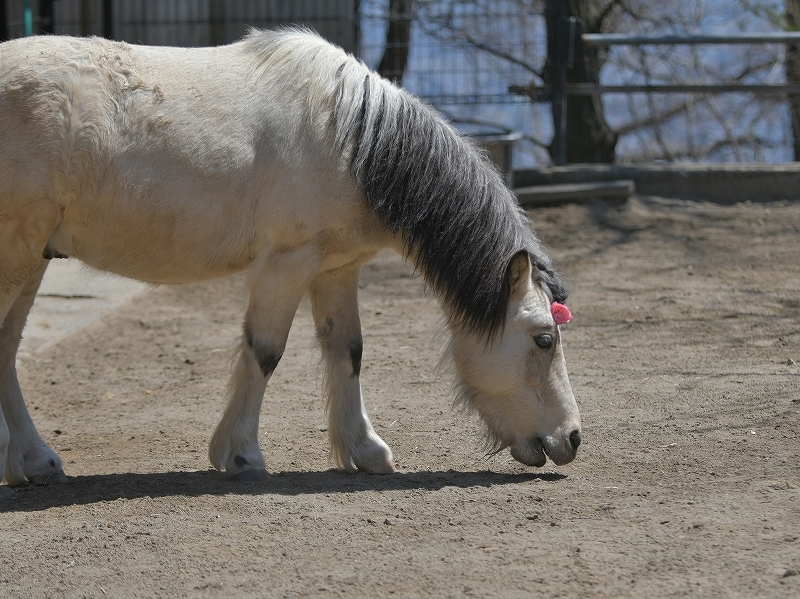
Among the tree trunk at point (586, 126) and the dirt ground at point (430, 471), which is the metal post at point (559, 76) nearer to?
the tree trunk at point (586, 126)

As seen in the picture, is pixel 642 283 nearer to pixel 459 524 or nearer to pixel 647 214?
pixel 647 214

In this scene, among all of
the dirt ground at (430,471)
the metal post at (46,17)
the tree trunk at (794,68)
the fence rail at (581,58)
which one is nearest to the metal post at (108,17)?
the metal post at (46,17)

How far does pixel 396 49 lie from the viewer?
10.8 meters

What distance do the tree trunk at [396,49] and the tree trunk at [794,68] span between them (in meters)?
4.69

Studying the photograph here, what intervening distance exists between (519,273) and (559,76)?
6490 millimetres

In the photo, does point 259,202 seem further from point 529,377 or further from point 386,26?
point 386,26

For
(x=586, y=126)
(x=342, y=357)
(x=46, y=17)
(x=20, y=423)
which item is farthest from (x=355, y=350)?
(x=46, y=17)

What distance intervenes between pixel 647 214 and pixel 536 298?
570 centimetres

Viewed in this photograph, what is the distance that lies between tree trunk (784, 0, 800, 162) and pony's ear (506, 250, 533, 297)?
8.82 metres

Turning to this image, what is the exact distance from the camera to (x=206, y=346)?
6.96 m

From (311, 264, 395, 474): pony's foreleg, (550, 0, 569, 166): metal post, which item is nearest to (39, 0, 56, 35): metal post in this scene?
(550, 0, 569, 166): metal post

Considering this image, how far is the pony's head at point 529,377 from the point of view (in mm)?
4117

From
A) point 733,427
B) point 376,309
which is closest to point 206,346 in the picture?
point 376,309

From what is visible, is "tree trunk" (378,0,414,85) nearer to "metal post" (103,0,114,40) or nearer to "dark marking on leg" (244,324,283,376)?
"metal post" (103,0,114,40)
